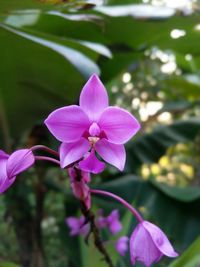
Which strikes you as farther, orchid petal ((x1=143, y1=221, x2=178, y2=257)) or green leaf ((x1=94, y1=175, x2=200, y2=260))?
green leaf ((x1=94, y1=175, x2=200, y2=260))

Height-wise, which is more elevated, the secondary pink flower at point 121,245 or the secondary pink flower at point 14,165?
the secondary pink flower at point 14,165

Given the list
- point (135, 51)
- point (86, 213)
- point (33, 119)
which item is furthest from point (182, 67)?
point (86, 213)

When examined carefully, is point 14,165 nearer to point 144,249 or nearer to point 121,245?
point 144,249

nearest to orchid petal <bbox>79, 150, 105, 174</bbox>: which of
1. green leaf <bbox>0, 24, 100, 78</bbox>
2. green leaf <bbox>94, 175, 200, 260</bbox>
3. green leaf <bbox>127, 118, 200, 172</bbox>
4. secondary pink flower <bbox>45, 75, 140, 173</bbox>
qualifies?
secondary pink flower <bbox>45, 75, 140, 173</bbox>

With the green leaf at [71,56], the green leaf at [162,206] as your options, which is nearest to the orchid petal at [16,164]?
the green leaf at [71,56]

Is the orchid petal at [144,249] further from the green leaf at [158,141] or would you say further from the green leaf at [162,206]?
the green leaf at [158,141]

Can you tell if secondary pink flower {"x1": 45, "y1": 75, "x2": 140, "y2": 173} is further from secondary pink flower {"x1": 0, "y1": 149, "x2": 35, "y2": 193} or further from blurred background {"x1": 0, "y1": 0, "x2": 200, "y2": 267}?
blurred background {"x1": 0, "y1": 0, "x2": 200, "y2": 267}

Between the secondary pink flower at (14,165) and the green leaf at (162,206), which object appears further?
the green leaf at (162,206)

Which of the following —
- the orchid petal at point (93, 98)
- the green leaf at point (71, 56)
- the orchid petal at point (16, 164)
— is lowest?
the green leaf at point (71, 56)
